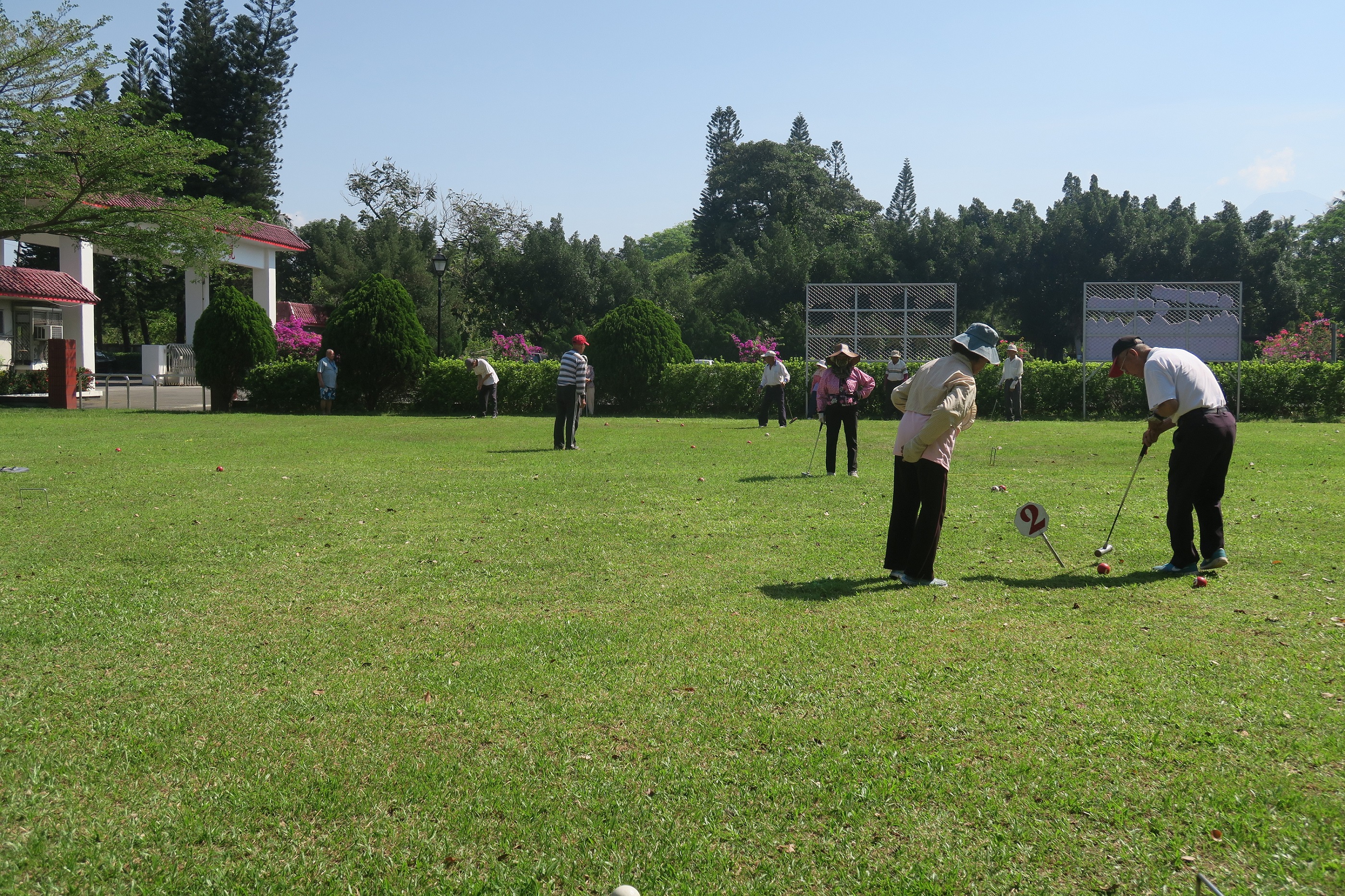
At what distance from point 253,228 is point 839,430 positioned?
31442mm

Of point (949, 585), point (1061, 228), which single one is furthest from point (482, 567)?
point (1061, 228)

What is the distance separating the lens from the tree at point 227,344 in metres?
28.7

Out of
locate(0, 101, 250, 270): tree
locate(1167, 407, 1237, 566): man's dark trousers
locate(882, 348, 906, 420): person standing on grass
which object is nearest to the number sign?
locate(1167, 407, 1237, 566): man's dark trousers

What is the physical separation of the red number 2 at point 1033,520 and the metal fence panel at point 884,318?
72.0 feet

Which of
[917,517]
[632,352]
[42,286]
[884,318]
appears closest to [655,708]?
[917,517]

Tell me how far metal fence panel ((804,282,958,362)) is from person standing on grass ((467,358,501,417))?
866 cm

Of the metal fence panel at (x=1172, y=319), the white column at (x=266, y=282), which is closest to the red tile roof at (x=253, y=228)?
the white column at (x=266, y=282)

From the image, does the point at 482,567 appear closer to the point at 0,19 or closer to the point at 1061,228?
the point at 0,19

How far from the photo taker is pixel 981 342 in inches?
268

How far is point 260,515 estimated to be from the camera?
9820 millimetres

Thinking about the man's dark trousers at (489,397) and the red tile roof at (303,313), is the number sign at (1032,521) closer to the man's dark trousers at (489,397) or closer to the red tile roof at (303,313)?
the man's dark trousers at (489,397)

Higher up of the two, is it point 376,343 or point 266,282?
point 266,282

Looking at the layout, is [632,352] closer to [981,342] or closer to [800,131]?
[981,342]

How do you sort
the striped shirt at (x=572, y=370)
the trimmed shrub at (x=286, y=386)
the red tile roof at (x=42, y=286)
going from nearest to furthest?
the striped shirt at (x=572, y=370) → the trimmed shrub at (x=286, y=386) → the red tile roof at (x=42, y=286)
